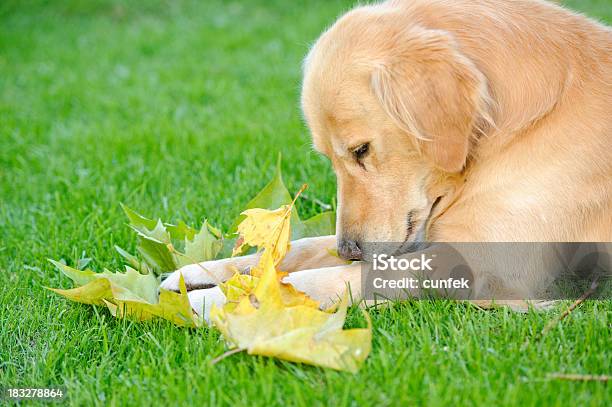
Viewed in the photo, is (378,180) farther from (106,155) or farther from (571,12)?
(106,155)

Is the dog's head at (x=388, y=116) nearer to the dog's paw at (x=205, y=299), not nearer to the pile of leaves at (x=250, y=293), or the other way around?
the pile of leaves at (x=250, y=293)

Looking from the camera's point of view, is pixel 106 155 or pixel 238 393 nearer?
pixel 238 393

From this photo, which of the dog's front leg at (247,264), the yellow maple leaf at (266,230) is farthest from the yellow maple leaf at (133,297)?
the yellow maple leaf at (266,230)

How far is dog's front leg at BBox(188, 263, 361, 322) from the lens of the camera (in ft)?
9.97

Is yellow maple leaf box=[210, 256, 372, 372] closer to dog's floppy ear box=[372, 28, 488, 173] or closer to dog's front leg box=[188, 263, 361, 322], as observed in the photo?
dog's front leg box=[188, 263, 361, 322]

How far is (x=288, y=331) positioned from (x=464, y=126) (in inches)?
37.7

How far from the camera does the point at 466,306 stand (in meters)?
2.98

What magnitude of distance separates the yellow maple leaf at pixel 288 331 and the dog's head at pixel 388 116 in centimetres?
59

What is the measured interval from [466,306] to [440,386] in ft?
2.23

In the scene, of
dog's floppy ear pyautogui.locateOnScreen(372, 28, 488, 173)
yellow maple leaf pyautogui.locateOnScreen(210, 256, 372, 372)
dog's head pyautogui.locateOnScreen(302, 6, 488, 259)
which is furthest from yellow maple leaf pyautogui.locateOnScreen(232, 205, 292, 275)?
dog's floppy ear pyautogui.locateOnScreen(372, 28, 488, 173)

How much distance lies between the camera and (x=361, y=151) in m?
3.10

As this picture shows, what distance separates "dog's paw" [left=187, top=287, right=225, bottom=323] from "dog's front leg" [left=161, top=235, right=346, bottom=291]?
4.2 inches

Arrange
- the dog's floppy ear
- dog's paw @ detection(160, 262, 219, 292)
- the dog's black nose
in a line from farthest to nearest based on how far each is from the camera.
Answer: dog's paw @ detection(160, 262, 219, 292) → the dog's black nose → the dog's floppy ear

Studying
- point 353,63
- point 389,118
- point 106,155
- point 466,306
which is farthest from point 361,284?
point 106,155
